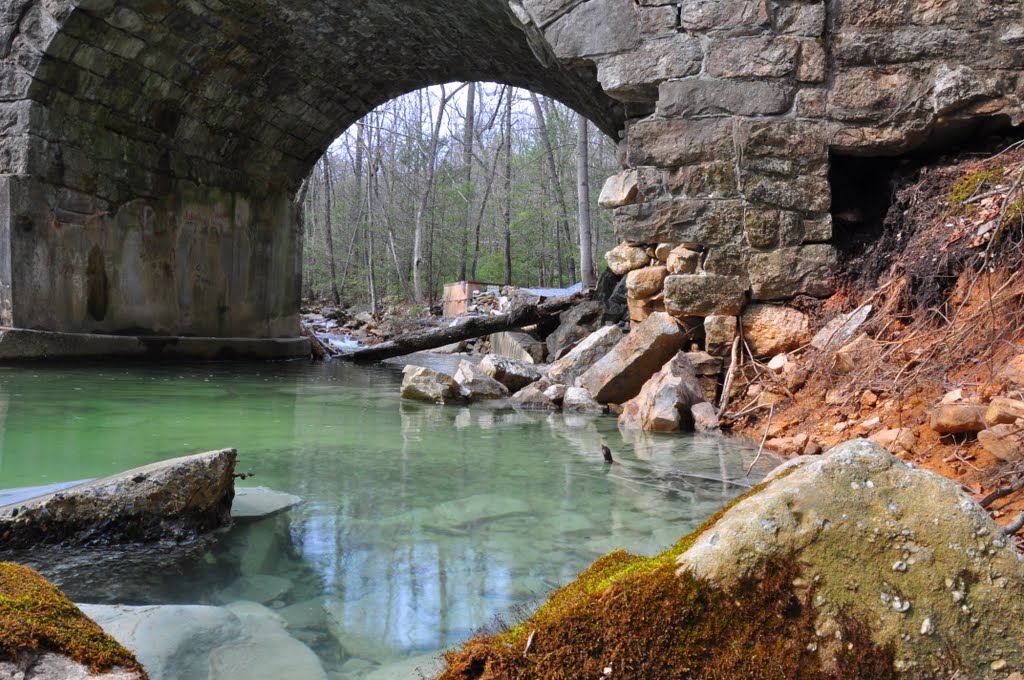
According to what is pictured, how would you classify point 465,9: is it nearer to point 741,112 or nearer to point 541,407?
point 741,112

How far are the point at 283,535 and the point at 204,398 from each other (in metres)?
3.33

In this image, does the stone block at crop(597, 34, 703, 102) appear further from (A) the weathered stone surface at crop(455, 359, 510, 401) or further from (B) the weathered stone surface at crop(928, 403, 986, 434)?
(B) the weathered stone surface at crop(928, 403, 986, 434)

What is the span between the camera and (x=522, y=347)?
773 centimetres

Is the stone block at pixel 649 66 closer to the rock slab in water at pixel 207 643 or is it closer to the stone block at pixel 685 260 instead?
the stone block at pixel 685 260

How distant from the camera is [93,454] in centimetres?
311

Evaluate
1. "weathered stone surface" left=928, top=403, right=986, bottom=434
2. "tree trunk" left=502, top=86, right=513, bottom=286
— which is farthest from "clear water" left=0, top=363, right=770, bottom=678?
"tree trunk" left=502, top=86, right=513, bottom=286

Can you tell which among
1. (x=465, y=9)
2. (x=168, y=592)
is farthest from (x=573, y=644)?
(x=465, y=9)

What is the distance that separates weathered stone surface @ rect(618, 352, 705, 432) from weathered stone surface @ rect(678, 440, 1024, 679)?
2825 millimetres

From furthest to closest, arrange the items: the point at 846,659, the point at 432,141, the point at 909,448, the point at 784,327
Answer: the point at 432,141, the point at 784,327, the point at 909,448, the point at 846,659

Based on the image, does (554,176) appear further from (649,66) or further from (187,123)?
(649,66)

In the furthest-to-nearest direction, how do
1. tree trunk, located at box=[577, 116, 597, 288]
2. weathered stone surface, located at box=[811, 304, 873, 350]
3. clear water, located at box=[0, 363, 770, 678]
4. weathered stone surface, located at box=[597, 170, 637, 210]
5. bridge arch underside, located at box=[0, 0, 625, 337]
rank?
tree trunk, located at box=[577, 116, 597, 288] < bridge arch underside, located at box=[0, 0, 625, 337] < weathered stone surface, located at box=[597, 170, 637, 210] < weathered stone surface, located at box=[811, 304, 873, 350] < clear water, located at box=[0, 363, 770, 678]

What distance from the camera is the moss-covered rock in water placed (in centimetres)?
111

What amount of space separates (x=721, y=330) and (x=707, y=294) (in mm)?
236

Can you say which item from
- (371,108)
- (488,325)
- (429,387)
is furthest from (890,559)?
(371,108)
